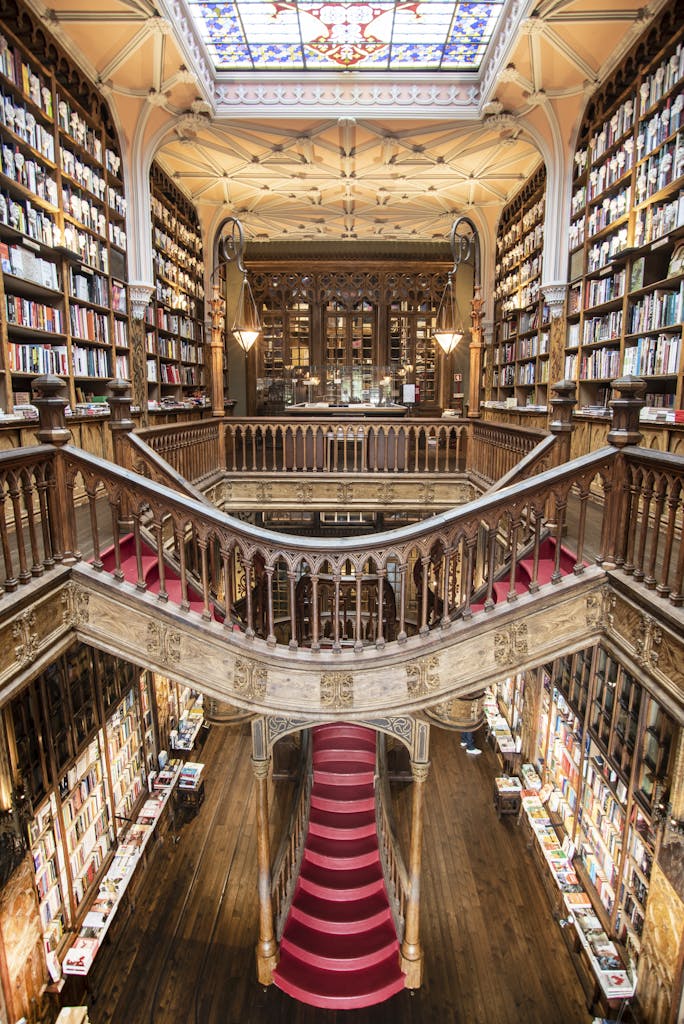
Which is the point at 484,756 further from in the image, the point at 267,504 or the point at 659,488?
the point at 659,488

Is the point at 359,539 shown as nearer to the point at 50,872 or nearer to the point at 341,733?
the point at 50,872

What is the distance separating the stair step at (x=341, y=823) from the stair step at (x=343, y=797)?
4 centimetres

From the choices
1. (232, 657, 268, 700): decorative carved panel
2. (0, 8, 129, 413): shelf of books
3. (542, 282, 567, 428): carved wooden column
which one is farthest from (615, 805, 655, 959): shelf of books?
(0, 8, 129, 413): shelf of books

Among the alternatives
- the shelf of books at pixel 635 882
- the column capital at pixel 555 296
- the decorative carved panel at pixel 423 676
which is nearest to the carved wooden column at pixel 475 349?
the column capital at pixel 555 296

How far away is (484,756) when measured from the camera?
716cm

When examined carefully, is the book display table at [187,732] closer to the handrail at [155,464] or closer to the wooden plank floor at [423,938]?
the wooden plank floor at [423,938]

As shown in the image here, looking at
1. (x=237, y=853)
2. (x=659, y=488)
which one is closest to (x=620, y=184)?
(x=659, y=488)

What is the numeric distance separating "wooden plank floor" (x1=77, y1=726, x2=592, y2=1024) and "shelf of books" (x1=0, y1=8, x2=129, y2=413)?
14.0 feet

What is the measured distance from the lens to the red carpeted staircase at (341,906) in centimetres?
426

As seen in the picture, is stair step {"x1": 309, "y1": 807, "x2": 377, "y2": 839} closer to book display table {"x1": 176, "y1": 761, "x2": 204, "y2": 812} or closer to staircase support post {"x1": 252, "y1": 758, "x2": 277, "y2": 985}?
staircase support post {"x1": 252, "y1": 758, "x2": 277, "y2": 985}

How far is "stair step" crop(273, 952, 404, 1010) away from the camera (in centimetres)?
413

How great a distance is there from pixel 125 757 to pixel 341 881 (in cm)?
225

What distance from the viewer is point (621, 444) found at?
9.84 ft

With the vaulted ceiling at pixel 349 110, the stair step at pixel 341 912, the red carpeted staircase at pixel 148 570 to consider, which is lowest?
the stair step at pixel 341 912
